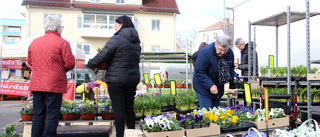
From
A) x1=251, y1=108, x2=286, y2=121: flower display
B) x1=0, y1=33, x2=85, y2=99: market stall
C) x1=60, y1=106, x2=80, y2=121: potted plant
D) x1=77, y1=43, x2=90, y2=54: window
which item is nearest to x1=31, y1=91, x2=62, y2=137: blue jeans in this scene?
x1=60, y1=106, x2=80, y2=121: potted plant

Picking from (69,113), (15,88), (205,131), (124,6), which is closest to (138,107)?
(69,113)

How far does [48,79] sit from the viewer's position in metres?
3.04

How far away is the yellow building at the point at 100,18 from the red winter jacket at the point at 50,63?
19542 millimetres

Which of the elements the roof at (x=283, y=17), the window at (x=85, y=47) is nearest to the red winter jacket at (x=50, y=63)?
the roof at (x=283, y=17)

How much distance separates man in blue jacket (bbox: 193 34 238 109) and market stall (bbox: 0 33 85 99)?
5579 millimetres

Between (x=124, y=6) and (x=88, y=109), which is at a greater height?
(x=124, y=6)

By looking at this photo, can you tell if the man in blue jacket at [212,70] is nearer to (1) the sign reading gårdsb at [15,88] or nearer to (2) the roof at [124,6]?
(1) the sign reading gårdsb at [15,88]

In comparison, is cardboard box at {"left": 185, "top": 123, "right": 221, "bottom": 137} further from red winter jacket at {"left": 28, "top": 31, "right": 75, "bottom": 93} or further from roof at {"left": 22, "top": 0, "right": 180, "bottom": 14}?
roof at {"left": 22, "top": 0, "right": 180, "bottom": 14}

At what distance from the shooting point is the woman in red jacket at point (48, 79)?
3.04 m

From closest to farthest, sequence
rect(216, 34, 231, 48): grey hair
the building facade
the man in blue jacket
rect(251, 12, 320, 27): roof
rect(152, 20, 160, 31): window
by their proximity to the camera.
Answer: rect(216, 34, 231, 48): grey hair
the man in blue jacket
rect(251, 12, 320, 27): roof
rect(152, 20, 160, 31): window
the building facade

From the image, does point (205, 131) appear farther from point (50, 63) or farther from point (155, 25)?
point (155, 25)

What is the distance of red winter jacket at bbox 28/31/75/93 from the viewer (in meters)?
3.04

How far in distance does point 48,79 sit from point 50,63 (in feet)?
0.62

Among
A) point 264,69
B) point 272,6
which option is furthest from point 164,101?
point 272,6
